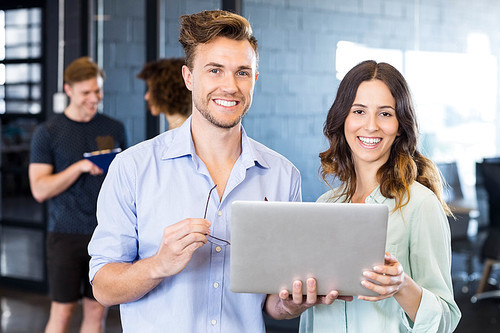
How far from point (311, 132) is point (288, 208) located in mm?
2441

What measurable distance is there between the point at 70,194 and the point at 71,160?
17 centimetres

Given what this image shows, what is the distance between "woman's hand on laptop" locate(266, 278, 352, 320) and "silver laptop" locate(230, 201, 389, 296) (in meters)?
0.02

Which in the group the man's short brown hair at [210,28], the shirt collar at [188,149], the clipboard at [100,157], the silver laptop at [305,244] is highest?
the man's short brown hair at [210,28]

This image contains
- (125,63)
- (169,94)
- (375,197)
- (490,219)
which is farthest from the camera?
(125,63)

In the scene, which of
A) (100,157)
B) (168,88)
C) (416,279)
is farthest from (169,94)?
(416,279)

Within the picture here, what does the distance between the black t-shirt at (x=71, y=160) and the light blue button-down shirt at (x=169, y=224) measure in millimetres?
1622

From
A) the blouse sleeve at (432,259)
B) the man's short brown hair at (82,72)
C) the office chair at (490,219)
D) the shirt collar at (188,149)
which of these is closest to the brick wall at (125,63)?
the man's short brown hair at (82,72)

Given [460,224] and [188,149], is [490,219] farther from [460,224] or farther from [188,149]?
[188,149]

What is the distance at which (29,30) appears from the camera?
5.42m

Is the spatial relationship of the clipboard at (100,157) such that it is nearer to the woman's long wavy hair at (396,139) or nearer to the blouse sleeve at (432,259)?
the woman's long wavy hair at (396,139)

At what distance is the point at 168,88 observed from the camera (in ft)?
10.1

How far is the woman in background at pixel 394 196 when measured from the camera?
1.78m

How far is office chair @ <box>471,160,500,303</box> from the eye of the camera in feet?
12.7

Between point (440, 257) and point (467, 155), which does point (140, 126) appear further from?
point (440, 257)
